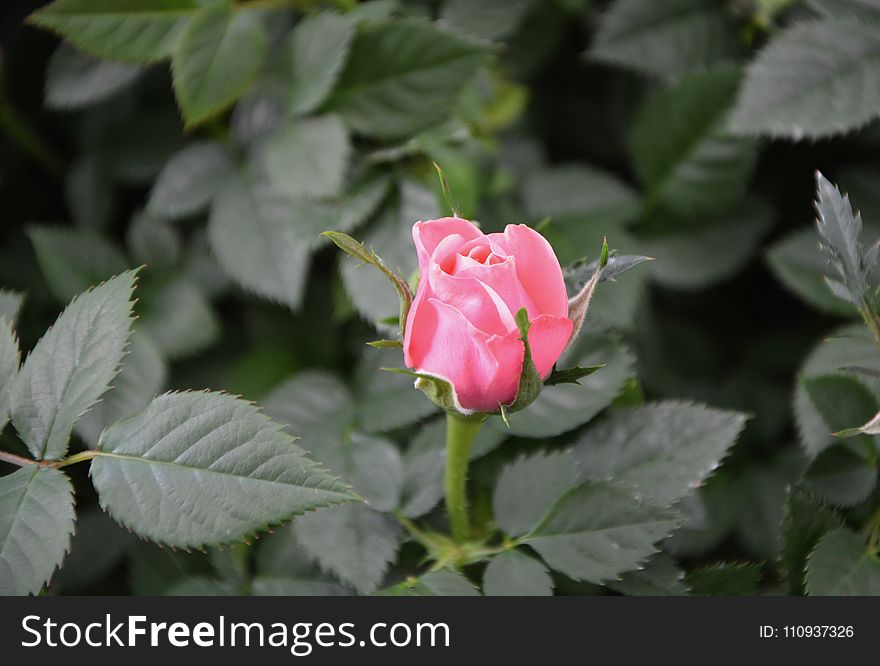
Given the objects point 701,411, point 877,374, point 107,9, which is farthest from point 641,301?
point 107,9

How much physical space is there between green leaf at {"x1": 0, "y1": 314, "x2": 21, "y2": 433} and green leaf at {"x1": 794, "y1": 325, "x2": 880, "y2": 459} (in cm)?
59

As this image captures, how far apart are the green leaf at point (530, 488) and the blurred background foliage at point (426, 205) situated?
32mm

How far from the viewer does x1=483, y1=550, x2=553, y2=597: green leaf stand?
580 millimetres

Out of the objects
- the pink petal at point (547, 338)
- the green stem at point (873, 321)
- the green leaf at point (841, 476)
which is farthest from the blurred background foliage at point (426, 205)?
the pink petal at point (547, 338)

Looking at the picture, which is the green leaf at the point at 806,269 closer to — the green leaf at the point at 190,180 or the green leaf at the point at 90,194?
the green leaf at the point at 190,180

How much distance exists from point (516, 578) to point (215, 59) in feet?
1.85

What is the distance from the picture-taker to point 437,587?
573mm

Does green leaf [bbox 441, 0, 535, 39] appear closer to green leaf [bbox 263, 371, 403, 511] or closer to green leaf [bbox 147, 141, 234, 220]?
green leaf [bbox 147, 141, 234, 220]

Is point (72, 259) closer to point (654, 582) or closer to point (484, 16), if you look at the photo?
point (484, 16)

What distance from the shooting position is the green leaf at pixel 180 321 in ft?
2.92

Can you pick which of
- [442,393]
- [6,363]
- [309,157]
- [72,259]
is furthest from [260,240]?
[442,393]

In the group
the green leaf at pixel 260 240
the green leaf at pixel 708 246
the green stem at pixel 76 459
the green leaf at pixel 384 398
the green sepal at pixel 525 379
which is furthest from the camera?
the green leaf at pixel 708 246

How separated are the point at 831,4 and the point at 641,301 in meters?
0.36

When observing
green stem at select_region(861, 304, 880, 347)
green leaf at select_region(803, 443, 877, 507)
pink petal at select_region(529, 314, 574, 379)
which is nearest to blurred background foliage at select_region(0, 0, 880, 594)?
green leaf at select_region(803, 443, 877, 507)
